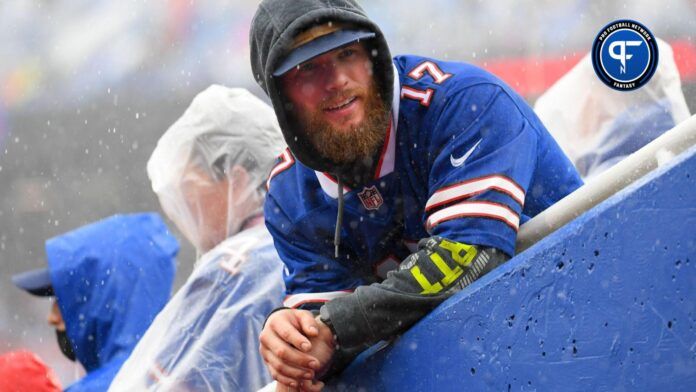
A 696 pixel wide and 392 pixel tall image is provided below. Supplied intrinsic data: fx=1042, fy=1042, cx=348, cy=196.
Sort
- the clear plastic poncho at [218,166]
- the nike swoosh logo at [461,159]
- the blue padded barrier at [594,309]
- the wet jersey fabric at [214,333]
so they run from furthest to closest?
the clear plastic poncho at [218,166]
the wet jersey fabric at [214,333]
the nike swoosh logo at [461,159]
the blue padded barrier at [594,309]

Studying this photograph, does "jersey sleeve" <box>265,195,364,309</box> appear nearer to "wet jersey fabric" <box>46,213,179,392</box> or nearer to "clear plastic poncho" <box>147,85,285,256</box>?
"clear plastic poncho" <box>147,85,285,256</box>

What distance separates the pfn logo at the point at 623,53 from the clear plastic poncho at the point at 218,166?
1.21 meters

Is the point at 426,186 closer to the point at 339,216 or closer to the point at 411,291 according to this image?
the point at 339,216

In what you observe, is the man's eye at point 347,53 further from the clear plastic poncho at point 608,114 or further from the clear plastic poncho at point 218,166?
the clear plastic poncho at point 608,114

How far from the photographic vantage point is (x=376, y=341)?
185 centimetres

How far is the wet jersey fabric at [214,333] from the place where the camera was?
282cm

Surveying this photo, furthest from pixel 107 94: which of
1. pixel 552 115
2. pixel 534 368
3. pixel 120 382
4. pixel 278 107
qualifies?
pixel 534 368

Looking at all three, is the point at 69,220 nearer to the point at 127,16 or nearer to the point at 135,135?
the point at 135,135

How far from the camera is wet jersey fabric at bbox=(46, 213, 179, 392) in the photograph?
3518 millimetres

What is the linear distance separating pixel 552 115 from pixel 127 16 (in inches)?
204

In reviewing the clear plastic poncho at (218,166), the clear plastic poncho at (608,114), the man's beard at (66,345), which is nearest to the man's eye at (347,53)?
the clear plastic poncho at (218,166)

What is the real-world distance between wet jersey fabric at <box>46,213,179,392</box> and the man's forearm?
1.79 metres

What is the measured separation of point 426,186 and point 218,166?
4.70 feet

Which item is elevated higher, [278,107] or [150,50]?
[278,107]
